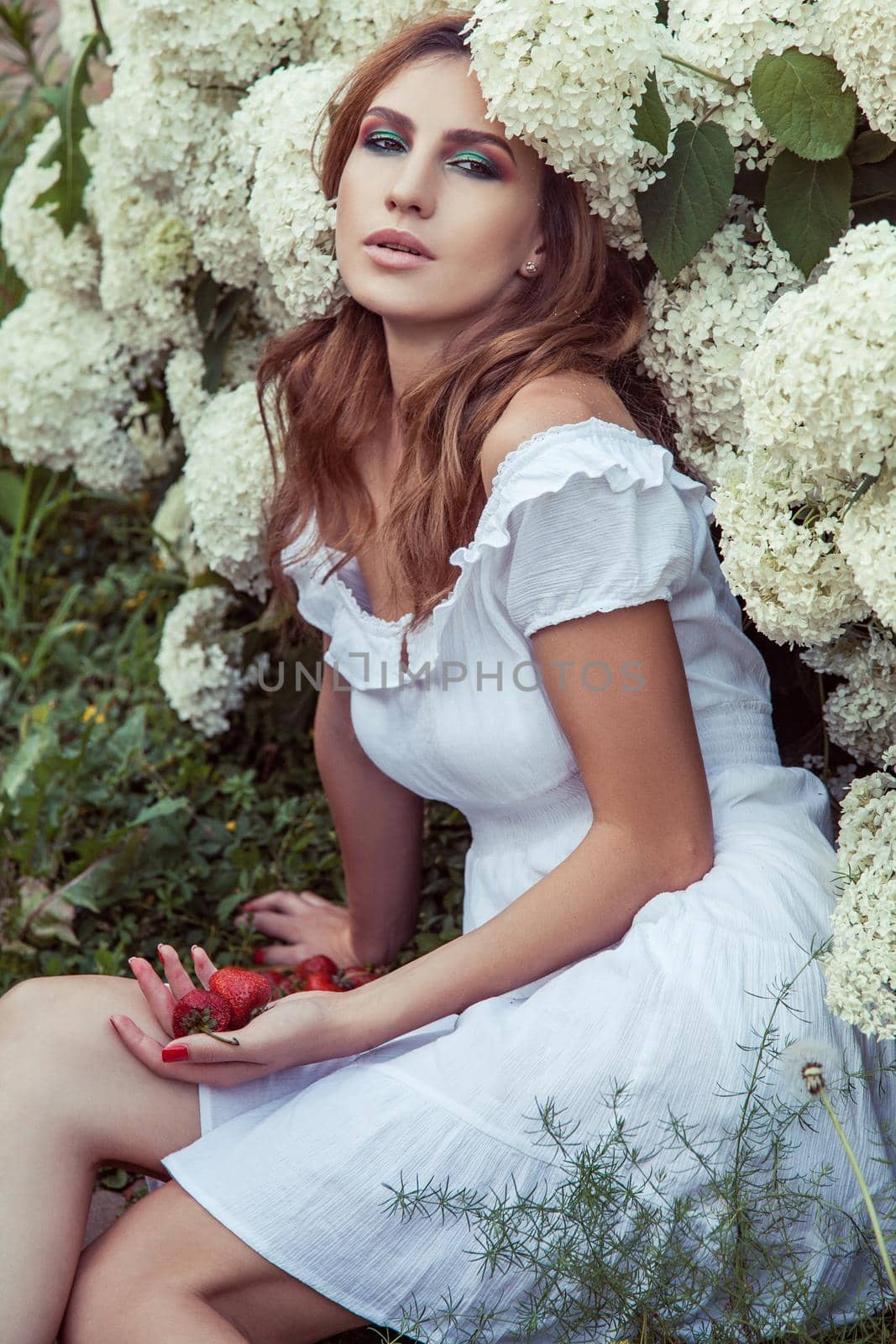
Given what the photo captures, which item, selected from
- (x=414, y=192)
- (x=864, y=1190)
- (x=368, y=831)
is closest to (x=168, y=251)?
(x=414, y=192)

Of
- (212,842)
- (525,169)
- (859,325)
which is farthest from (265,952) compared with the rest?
(859,325)

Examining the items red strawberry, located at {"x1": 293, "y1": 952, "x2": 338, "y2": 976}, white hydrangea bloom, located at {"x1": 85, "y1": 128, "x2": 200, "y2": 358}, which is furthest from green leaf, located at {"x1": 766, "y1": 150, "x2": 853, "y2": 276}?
red strawberry, located at {"x1": 293, "y1": 952, "x2": 338, "y2": 976}

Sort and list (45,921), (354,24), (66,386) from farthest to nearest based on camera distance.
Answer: (66,386), (45,921), (354,24)

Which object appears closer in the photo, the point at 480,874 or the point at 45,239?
the point at 480,874

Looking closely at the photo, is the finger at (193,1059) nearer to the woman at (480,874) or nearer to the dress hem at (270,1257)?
the woman at (480,874)

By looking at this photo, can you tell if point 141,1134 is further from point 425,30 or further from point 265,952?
point 425,30

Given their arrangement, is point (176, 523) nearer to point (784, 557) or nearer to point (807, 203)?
point (807, 203)

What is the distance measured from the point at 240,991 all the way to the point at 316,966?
859 millimetres

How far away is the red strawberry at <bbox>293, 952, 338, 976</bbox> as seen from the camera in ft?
→ 9.06

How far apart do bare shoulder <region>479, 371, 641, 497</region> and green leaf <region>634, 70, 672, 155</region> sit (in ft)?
1.14

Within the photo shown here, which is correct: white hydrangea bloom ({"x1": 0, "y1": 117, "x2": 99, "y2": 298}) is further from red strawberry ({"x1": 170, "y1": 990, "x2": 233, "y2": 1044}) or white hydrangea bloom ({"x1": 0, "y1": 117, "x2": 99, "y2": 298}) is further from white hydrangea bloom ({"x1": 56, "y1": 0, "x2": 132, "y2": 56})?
red strawberry ({"x1": 170, "y1": 990, "x2": 233, "y2": 1044})

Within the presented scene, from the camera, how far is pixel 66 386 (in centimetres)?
341

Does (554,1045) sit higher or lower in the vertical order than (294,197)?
lower

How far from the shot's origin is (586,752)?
75.2 inches
